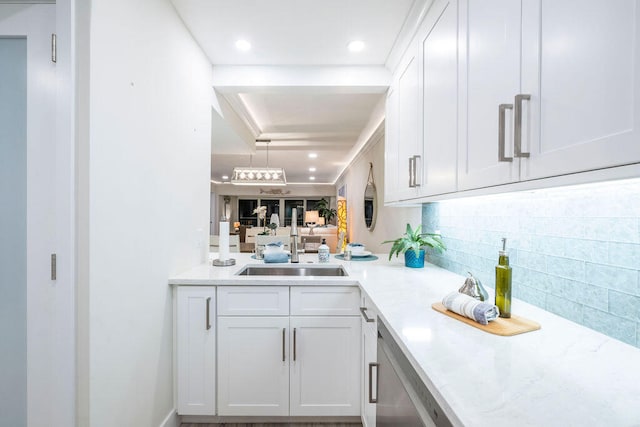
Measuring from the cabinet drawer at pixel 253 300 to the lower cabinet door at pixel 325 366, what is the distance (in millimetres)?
135

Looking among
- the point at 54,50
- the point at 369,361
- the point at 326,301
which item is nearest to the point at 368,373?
the point at 369,361

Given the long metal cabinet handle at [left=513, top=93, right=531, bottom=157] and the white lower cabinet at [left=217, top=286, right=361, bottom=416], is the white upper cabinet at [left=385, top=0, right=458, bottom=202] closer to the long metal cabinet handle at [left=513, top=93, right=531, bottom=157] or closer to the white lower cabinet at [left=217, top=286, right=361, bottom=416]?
the long metal cabinet handle at [left=513, top=93, right=531, bottom=157]

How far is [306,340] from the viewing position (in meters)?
1.75

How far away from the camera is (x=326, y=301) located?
1.74 metres

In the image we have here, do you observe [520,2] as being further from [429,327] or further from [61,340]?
[61,340]

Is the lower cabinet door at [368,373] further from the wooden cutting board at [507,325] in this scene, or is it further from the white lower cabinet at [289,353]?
the wooden cutting board at [507,325]

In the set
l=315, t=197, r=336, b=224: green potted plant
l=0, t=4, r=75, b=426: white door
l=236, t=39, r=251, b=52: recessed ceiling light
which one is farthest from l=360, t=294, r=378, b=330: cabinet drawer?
l=315, t=197, r=336, b=224: green potted plant

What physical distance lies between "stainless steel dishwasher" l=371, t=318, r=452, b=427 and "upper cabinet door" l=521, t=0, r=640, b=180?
641mm

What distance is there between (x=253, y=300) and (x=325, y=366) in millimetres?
582

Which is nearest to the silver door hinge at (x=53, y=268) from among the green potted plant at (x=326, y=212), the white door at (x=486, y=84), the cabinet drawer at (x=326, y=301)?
the cabinet drawer at (x=326, y=301)

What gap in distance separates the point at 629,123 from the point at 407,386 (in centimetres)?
81

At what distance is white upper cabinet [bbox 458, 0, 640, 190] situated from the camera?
1.88 ft

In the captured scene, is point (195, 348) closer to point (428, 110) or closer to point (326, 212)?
point (428, 110)

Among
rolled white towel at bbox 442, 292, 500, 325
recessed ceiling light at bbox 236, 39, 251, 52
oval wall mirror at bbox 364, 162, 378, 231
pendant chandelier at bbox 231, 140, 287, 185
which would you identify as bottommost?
rolled white towel at bbox 442, 292, 500, 325
